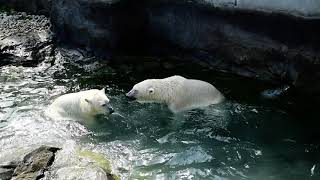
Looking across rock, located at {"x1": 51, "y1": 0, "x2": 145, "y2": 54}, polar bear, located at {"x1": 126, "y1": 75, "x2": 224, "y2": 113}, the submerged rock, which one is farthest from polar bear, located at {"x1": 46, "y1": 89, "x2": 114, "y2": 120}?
rock, located at {"x1": 51, "y1": 0, "x2": 145, "y2": 54}

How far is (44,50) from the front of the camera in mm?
12742

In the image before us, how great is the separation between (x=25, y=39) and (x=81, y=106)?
5.14 meters

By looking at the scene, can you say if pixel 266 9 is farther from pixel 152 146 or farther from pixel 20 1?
pixel 20 1

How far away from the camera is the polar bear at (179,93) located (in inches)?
355

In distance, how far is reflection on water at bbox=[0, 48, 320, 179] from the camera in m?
7.44

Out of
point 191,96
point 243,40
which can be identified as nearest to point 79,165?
point 191,96

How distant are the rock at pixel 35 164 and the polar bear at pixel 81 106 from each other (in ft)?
5.15

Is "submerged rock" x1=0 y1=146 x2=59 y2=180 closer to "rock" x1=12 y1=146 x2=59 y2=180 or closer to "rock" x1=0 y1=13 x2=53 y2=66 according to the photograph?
"rock" x1=12 y1=146 x2=59 y2=180

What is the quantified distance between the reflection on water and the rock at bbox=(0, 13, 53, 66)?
56.7 inches

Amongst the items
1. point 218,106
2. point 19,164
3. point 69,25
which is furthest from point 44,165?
point 69,25

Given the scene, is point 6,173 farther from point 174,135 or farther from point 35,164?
point 174,135

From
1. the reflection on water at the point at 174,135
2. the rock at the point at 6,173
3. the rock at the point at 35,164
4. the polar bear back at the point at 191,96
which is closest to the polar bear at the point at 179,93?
the polar bear back at the point at 191,96

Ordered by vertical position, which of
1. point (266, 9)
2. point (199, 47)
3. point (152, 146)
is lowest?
point (152, 146)

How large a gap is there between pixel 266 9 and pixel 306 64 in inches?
56.3
